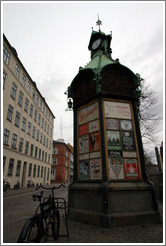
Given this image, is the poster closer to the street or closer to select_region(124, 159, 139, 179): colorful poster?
select_region(124, 159, 139, 179): colorful poster

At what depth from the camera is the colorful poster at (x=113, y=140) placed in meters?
6.44

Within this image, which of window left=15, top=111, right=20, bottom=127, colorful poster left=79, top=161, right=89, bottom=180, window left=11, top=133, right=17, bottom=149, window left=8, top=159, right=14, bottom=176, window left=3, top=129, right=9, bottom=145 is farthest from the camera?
window left=15, top=111, right=20, bottom=127

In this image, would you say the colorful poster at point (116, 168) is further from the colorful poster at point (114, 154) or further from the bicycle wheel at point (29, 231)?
the bicycle wheel at point (29, 231)

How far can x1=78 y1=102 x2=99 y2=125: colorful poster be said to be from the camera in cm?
725

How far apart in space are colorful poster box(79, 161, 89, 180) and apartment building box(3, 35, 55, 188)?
62.7 feet

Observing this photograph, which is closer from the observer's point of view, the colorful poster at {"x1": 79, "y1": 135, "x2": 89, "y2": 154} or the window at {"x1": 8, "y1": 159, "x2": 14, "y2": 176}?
the colorful poster at {"x1": 79, "y1": 135, "x2": 89, "y2": 154}

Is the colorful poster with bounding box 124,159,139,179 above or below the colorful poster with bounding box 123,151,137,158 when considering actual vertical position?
below

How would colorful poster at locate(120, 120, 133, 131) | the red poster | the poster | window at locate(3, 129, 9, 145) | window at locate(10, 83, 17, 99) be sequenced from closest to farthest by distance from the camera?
the poster
colorful poster at locate(120, 120, 133, 131)
the red poster
window at locate(3, 129, 9, 145)
window at locate(10, 83, 17, 99)

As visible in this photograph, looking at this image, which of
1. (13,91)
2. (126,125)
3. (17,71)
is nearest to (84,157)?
(126,125)

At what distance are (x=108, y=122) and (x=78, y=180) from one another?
3.01m

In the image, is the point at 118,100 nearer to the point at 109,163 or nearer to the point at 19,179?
the point at 109,163

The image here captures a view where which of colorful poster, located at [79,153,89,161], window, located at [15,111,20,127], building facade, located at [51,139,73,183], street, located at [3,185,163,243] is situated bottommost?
building facade, located at [51,139,73,183]

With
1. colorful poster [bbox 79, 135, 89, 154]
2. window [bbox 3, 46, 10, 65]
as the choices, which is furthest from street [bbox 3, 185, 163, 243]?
window [bbox 3, 46, 10, 65]

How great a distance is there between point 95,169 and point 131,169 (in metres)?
1.51
